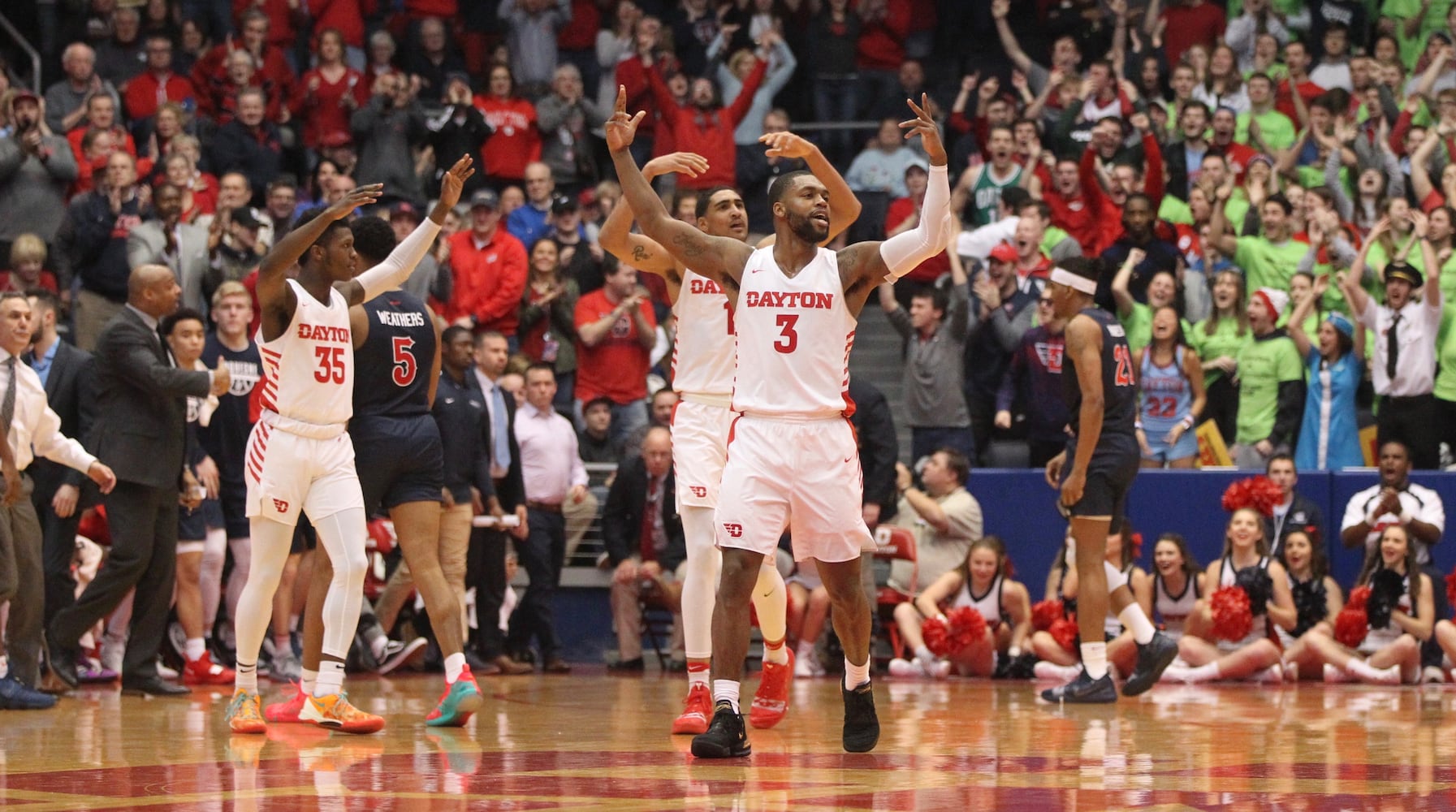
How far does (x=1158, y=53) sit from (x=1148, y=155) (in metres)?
3.08

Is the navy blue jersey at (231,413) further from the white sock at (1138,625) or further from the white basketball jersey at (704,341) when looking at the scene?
the white sock at (1138,625)

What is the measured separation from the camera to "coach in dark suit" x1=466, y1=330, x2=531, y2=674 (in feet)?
44.3

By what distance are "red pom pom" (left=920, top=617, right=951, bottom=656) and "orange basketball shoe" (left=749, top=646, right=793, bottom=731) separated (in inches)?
154

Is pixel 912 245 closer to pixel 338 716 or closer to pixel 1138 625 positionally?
pixel 338 716

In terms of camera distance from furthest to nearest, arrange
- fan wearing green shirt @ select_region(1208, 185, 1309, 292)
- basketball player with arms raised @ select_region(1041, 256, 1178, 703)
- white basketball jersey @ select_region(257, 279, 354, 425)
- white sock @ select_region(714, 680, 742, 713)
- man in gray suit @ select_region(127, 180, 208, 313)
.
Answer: fan wearing green shirt @ select_region(1208, 185, 1309, 292) → man in gray suit @ select_region(127, 180, 208, 313) → basketball player with arms raised @ select_region(1041, 256, 1178, 703) → white basketball jersey @ select_region(257, 279, 354, 425) → white sock @ select_region(714, 680, 742, 713)

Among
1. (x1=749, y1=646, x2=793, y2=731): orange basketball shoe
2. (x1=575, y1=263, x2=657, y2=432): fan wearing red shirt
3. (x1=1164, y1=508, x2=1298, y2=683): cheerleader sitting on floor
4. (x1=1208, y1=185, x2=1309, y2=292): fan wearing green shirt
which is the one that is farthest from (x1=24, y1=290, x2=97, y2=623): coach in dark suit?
(x1=1208, y1=185, x2=1309, y2=292): fan wearing green shirt

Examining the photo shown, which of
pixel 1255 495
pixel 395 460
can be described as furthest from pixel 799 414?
pixel 1255 495

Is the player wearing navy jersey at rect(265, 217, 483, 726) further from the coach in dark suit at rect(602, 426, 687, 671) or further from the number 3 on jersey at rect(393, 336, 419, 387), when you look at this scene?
the coach in dark suit at rect(602, 426, 687, 671)

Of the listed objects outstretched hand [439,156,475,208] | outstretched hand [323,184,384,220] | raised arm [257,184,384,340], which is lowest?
raised arm [257,184,384,340]

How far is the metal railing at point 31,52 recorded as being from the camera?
64.6 ft

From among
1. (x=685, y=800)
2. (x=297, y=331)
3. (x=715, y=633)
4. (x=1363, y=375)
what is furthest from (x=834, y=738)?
(x=1363, y=375)

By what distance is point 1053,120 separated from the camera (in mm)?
18500

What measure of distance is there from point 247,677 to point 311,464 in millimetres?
1058

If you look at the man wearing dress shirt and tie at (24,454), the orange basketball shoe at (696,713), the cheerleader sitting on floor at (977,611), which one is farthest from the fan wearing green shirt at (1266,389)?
the man wearing dress shirt and tie at (24,454)
